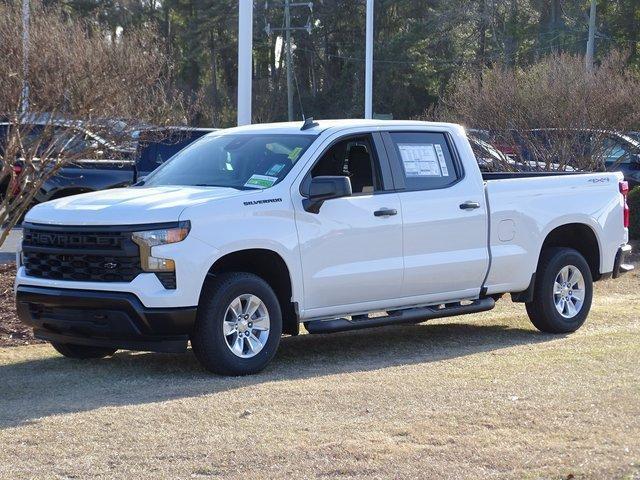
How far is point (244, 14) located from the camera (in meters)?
15.7

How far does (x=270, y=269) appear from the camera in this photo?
29.3 feet

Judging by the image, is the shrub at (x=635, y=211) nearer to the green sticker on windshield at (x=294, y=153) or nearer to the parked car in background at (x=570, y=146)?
the parked car in background at (x=570, y=146)

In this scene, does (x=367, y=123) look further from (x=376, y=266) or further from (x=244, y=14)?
(x=244, y=14)

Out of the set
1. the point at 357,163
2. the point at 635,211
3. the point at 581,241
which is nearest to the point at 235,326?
the point at 357,163

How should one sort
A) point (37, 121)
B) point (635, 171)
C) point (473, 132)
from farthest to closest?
point (635, 171), point (473, 132), point (37, 121)

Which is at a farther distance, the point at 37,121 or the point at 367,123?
the point at 37,121

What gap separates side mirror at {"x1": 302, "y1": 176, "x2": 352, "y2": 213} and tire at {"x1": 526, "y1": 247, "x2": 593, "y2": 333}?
101 inches

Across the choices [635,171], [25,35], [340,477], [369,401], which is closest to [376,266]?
[369,401]

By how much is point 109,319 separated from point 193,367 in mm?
1037

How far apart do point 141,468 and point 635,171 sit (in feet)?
54.9

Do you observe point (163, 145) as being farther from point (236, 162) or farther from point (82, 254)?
point (82, 254)

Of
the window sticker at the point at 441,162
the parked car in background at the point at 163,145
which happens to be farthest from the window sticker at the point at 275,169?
the parked car in background at the point at 163,145

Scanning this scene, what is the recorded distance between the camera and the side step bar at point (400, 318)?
30.0 feet

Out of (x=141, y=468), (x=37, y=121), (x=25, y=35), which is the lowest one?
(x=141, y=468)
